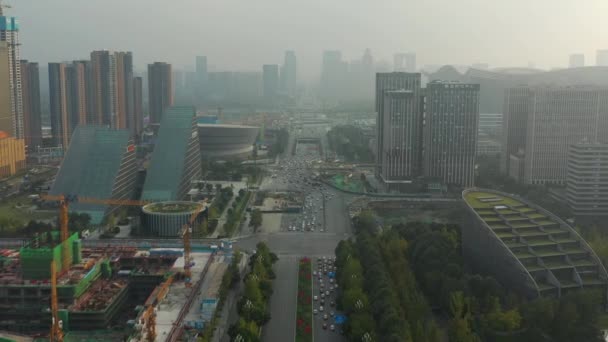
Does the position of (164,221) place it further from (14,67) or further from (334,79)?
(334,79)

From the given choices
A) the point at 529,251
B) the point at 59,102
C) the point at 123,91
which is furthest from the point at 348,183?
the point at 123,91

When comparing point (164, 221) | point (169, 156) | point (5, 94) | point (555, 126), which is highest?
point (5, 94)

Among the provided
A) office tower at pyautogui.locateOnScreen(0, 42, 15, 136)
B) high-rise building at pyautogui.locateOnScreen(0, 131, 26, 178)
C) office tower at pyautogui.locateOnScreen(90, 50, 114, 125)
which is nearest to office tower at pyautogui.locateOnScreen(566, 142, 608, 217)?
high-rise building at pyautogui.locateOnScreen(0, 131, 26, 178)

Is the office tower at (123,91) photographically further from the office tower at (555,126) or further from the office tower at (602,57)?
the office tower at (602,57)

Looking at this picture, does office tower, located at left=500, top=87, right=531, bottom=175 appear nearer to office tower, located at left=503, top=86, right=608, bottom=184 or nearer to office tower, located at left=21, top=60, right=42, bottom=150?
office tower, located at left=503, top=86, right=608, bottom=184

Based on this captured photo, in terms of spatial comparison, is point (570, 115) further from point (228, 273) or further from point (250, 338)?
point (250, 338)

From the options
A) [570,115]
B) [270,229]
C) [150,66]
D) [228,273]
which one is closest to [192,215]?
[270,229]
